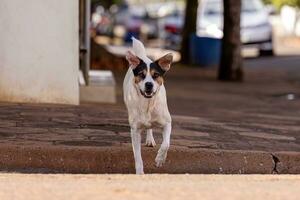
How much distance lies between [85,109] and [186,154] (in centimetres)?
335

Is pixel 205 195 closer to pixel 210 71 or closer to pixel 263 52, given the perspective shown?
pixel 210 71

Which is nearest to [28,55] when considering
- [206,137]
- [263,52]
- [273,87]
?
[206,137]

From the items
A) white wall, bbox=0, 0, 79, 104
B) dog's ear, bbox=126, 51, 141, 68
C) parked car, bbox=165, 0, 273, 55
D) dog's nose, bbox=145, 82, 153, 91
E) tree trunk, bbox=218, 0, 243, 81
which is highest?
dog's ear, bbox=126, 51, 141, 68

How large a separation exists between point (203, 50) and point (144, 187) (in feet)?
66.9

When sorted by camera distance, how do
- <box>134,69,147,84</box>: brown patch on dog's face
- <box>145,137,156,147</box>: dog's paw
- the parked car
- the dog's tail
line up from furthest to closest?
the parked car < <box>145,137,156,147</box>: dog's paw < the dog's tail < <box>134,69,147,84</box>: brown patch on dog's face

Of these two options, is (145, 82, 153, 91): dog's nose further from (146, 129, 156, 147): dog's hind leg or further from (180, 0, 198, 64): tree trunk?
(180, 0, 198, 64): tree trunk

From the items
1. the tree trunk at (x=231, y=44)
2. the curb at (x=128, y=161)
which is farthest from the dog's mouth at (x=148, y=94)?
the tree trunk at (x=231, y=44)

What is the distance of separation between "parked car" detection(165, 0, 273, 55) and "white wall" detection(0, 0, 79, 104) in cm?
1798

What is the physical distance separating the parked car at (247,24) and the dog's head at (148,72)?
22.0m

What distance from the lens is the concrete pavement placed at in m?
6.51

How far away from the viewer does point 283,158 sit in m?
9.04

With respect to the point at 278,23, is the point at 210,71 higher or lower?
higher

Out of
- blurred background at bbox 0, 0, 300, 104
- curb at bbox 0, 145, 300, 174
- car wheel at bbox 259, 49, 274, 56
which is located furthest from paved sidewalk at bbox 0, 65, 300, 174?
car wheel at bbox 259, 49, 274, 56

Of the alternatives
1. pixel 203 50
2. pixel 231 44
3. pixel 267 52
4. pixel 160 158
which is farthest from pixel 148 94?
pixel 267 52
